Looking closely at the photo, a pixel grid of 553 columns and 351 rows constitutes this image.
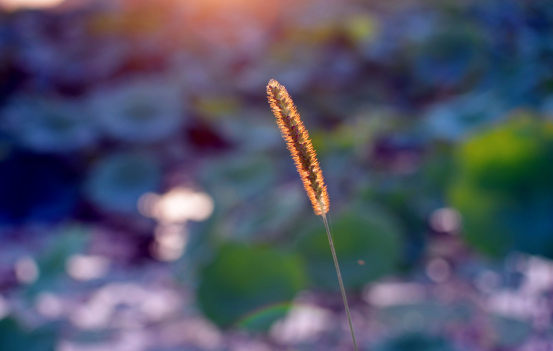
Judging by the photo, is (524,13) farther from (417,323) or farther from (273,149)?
(417,323)

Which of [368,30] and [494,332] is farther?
[368,30]

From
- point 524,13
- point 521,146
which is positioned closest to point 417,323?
point 521,146

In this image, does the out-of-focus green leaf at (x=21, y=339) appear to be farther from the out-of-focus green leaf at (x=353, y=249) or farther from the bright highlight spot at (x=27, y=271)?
the out-of-focus green leaf at (x=353, y=249)

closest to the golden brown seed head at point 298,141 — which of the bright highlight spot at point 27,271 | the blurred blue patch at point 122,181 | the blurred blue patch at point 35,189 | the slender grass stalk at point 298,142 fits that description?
the slender grass stalk at point 298,142

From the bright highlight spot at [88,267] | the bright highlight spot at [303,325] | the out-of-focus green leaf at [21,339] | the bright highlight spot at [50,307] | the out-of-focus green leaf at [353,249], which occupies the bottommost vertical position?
the out-of-focus green leaf at [21,339]

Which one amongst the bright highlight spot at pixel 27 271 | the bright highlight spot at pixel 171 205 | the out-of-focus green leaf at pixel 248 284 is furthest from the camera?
the bright highlight spot at pixel 171 205

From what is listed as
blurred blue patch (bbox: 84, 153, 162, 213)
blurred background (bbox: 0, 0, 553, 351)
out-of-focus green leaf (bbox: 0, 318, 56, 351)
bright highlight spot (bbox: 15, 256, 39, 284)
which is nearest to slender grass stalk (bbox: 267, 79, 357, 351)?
blurred background (bbox: 0, 0, 553, 351)
